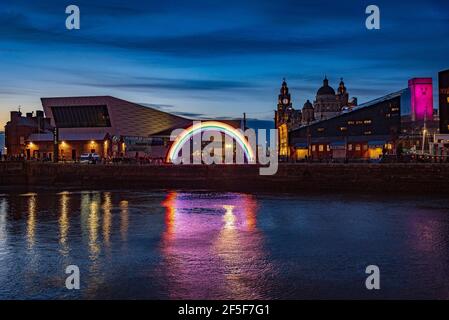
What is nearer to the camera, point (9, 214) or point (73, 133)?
point (9, 214)

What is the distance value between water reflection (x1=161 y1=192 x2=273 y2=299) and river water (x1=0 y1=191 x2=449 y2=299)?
6cm

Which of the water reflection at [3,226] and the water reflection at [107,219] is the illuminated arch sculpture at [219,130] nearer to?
the water reflection at [107,219]

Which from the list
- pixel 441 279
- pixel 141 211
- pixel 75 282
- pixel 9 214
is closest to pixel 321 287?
pixel 441 279

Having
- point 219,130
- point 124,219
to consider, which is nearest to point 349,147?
point 219,130

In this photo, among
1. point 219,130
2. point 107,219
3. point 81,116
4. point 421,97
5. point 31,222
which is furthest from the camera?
point 81,116

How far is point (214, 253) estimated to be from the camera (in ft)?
84.2

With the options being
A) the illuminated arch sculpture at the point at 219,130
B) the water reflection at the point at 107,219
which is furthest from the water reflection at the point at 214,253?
the illuminated arch sculpture at the point at 219,130

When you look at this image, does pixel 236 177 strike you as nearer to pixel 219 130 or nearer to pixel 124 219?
pixel 219 130

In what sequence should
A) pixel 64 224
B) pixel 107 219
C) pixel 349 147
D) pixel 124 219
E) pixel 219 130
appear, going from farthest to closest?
pixel 349 147
pixel 219 130
pixel 107 219
pixel 124 219
pixel 64 224

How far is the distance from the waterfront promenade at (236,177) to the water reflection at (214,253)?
21.9 m

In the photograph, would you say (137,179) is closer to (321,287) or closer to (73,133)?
(73,133)

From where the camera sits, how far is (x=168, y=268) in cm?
Answer: 2256

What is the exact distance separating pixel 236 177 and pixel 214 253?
43387mm

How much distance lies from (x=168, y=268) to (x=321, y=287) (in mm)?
6995
